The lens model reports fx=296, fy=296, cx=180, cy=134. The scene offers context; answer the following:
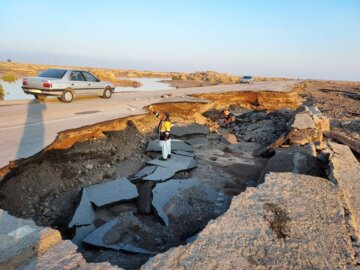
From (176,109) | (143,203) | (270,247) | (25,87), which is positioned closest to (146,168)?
(143,203)

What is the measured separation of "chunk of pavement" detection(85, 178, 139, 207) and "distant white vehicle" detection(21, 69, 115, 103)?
732 centimetres

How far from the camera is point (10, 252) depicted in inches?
120

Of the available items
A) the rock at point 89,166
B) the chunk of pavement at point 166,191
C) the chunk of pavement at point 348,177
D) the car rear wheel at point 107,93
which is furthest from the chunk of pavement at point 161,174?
the car rear wheel at point 107,93

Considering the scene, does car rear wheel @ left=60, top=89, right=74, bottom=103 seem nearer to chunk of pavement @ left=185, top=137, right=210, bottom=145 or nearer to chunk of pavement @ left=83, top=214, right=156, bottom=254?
chunk of pavement @ left=185, top=137, right=210, bottom=145

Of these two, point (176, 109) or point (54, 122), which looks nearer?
point (54, 122)

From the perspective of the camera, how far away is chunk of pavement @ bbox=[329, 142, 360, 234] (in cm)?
432

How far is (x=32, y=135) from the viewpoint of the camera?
747cm

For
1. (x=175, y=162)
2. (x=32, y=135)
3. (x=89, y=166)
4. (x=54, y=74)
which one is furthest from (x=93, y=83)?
(x=175, y=162)

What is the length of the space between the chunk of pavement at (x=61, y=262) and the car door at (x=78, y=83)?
11.2 metres

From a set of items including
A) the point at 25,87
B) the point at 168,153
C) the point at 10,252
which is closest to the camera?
the point at 10,252

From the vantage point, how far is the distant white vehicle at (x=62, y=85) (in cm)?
1227

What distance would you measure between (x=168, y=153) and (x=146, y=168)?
1024mm

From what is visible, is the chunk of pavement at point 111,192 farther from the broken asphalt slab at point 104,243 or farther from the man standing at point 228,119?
the man standing at point 228,119

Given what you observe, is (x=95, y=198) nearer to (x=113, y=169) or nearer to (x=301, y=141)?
(x=113, y=169)
